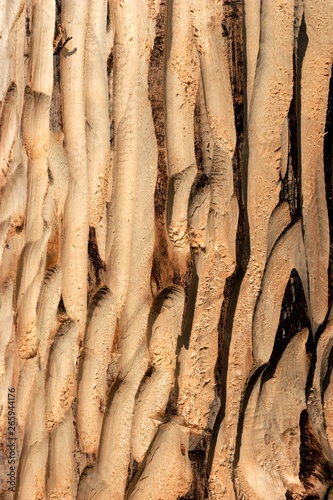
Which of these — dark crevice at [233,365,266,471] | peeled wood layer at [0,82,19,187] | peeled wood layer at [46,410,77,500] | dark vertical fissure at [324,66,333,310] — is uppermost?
peeled wood layer at [0,82,19,187]

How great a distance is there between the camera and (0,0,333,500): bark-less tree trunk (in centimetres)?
80

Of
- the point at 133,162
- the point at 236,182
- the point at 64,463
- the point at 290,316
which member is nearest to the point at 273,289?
the point at 290,316

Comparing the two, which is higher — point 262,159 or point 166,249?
point 262,159

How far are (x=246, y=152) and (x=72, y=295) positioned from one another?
0.31 metres

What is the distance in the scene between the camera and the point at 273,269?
81 cm

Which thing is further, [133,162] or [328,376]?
[133,162]

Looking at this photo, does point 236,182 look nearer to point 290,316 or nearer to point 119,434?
point 290,316

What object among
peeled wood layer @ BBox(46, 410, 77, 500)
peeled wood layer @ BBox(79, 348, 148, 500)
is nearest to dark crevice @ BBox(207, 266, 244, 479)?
peeled wood layer @ BBox(79, 348, 148, 500)

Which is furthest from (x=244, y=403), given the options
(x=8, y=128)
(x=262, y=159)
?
(x=8, y=128)

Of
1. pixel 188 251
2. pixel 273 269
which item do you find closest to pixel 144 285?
pixel 188 251

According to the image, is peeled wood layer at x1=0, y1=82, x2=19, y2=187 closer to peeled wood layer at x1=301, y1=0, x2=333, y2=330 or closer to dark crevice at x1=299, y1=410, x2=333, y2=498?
peeled wood layer at x1=301, y1=0, x2=333, y2=330

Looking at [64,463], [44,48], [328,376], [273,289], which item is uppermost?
[44,48]

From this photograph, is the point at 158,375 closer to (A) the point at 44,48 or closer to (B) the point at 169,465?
(B) the point at 169,465

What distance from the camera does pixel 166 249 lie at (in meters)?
0.87
